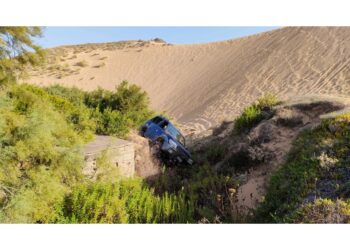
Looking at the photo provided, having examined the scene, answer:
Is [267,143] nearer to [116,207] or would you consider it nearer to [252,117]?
[252,117]

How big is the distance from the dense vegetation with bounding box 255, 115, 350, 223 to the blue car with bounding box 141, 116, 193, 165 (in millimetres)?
4062

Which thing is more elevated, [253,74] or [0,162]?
[0,162]

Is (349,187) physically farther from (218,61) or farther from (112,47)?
(112,47)

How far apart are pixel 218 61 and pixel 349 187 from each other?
122 feet

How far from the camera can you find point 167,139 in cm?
1297

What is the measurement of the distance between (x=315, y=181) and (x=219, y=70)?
33.3 meters

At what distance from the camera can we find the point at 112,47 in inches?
2297

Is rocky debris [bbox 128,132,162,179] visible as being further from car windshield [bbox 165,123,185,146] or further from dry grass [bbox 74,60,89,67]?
dry grass [bbox 74,60,89,67]

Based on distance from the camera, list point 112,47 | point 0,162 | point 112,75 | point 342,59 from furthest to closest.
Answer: point 112,47
point 112,75
point 342,59
point 0,162

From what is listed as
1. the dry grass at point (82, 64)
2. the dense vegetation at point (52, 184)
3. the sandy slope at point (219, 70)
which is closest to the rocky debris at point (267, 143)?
the dense vegetation at point (52, 184)

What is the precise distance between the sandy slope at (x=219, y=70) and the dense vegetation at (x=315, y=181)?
13.2 metres

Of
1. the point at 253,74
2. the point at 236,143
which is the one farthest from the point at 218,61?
the point at 236,143

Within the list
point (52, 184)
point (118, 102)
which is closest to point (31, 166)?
point (52, 184)

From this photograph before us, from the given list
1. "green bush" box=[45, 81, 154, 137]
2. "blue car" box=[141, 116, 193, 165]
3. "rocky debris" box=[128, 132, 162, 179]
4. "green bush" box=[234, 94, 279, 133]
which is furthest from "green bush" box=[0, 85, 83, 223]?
"green bush" box=[234, 94, 279, 133]
